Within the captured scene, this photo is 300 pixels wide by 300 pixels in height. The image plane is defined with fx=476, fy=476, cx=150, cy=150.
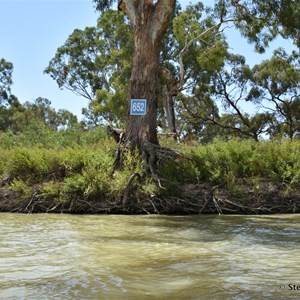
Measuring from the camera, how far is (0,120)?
43.6 m

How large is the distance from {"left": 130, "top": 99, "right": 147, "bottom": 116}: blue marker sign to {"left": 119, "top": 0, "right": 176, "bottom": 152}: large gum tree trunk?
97mm

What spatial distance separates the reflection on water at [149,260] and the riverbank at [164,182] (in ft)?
7.47

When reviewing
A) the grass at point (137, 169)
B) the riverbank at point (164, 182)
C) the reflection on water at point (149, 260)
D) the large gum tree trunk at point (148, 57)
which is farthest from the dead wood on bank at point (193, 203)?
the reflection on water at point (149, 260)

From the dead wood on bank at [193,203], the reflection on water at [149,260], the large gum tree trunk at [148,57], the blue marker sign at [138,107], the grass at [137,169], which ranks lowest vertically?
the reflection on water at [149,260]

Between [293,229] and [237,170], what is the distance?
3861 millimetres

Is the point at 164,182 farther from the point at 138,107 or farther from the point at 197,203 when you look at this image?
the point at 138,107

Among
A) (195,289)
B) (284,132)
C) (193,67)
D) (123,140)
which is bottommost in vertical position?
(195,289)

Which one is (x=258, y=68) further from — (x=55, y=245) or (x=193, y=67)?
(x=55, y=245)

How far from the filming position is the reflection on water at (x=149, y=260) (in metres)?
3.24

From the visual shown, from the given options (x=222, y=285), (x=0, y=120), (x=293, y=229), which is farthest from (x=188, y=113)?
(x=222, y=285)

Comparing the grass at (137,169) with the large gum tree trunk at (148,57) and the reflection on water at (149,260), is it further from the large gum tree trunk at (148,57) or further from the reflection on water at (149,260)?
the reflection on water at (149,260)

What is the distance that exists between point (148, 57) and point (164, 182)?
3.25m

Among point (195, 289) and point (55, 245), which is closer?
point (195, 289)

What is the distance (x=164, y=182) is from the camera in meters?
10.1
